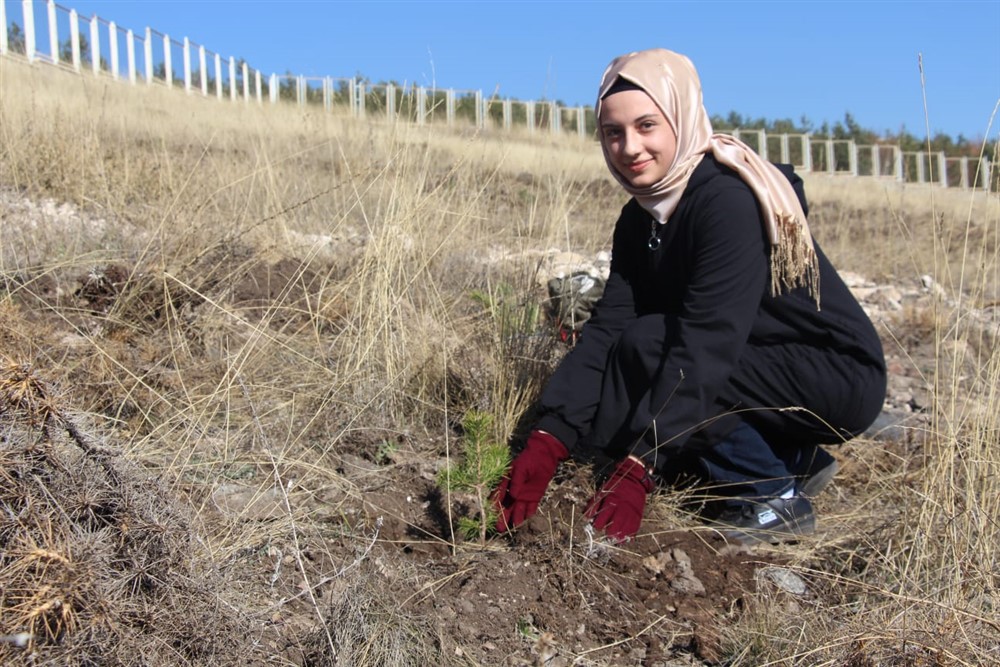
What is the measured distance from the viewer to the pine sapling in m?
2.34

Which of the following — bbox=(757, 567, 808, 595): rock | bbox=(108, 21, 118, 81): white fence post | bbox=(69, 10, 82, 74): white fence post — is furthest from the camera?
bbox=(108, 21, 118, 81): white fence post

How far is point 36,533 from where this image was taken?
1.55 metres

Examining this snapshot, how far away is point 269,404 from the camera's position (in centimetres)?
290

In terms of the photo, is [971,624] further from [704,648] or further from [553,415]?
[553,415]

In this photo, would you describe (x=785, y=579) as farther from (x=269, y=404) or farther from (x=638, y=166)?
(x=269, y=404)

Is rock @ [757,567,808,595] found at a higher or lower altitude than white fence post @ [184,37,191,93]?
lower

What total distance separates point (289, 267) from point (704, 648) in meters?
2.61

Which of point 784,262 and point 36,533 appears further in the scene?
point 784,262

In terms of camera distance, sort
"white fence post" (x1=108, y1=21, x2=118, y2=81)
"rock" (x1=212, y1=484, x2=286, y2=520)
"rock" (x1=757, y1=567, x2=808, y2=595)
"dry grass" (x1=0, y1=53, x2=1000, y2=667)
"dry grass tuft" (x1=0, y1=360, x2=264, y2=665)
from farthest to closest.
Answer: "white fence post" (x1=108, y1=21, x2=118, y2=81), "rock" (x1=757, y1=567, x2=808, y2=595), "rock" (x1=212, y1=484, x2=286, y2=520), "dry grass" (x1=0, y1=53, x2=1000, y2=667), "dry grass tuft" (x1=0, y1=360, x2=264, y2=665)

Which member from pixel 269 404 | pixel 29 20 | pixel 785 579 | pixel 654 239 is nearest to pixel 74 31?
pixel 29 20

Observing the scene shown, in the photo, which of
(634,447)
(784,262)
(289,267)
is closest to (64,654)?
(634,447)

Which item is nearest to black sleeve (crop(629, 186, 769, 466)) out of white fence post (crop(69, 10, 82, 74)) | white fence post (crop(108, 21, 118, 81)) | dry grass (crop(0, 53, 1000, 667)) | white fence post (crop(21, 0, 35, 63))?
dry grass (crop(0, 53, 1000, 667))

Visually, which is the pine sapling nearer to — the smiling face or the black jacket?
the black jacket

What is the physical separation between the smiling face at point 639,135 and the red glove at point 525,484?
75 cm
